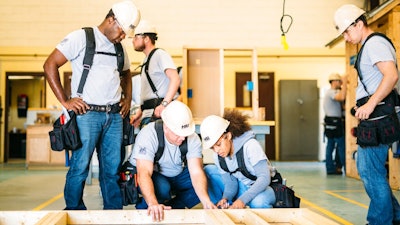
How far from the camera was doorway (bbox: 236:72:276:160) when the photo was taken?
12219mm

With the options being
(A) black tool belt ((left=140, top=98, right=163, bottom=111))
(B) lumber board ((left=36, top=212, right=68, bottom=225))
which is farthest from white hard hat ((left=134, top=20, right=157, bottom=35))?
(B) lumber board ((left=36, top=212, right=68, bottom=225))

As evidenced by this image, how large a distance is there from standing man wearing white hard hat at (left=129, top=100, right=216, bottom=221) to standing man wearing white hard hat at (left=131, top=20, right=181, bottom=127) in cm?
74

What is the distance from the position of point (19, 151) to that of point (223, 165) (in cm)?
1184

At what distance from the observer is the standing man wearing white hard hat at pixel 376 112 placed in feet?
10.2

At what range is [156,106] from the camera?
4254 millimetres

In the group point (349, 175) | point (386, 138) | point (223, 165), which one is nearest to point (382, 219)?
point (386, 138)

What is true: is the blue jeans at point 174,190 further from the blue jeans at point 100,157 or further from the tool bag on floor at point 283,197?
the tool bag on floor at point 283,197

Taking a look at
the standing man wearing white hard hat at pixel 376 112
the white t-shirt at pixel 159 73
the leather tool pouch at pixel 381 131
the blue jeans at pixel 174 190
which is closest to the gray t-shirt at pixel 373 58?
the standing man wearing white hard hat at pixel 376 112

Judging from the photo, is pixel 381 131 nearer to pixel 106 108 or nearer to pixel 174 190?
pixel 174 190

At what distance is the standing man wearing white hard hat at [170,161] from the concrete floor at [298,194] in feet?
4.47

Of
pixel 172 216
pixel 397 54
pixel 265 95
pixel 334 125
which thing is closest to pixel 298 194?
pixel 397 54

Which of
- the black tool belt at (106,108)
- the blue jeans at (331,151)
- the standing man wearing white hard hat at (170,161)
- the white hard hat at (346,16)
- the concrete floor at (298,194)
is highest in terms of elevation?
the white hard hat at (346,16)

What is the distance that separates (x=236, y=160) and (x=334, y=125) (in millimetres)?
5120

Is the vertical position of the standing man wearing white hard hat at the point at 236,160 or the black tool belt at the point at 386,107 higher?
the black tool belt at the point at 386,107
